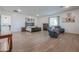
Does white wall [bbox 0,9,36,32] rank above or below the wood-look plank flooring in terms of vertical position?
above

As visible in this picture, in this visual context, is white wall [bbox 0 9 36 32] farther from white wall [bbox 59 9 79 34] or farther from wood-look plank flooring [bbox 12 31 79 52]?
white wall [bbox 59 9 79 34]

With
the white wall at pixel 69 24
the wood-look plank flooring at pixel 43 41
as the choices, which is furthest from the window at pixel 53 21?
the wood-look plank flooring at pixel 43 41

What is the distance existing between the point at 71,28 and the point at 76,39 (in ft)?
1.10

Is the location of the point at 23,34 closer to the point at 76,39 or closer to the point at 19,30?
the point at 19,30

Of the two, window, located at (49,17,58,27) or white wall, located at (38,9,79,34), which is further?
window, located at (49,17,58,27)

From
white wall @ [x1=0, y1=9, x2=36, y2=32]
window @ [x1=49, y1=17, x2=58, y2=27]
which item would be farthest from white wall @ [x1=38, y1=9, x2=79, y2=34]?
white wall @ [x1=0, y1=9, x2=36, y2=32]

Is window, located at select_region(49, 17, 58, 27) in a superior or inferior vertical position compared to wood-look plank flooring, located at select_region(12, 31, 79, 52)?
superior

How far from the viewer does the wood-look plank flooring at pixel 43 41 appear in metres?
2.27

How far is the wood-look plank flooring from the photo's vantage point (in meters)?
2.27

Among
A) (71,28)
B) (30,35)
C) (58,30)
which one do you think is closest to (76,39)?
(71,28)

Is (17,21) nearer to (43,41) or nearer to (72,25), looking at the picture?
(43,41)

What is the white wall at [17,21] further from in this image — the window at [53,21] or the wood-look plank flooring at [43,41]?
the window at [53,21]

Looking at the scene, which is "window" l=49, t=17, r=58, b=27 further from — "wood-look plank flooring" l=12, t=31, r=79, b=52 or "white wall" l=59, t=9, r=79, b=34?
"wood-look plank flooring" l=12, t=31, r=79, b=52

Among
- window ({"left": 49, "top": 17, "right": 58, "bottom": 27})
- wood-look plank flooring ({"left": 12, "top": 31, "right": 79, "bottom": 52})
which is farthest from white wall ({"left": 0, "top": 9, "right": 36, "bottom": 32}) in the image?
window ({"left": 49, "top": 17, "right": 58, "bottom": 27})
